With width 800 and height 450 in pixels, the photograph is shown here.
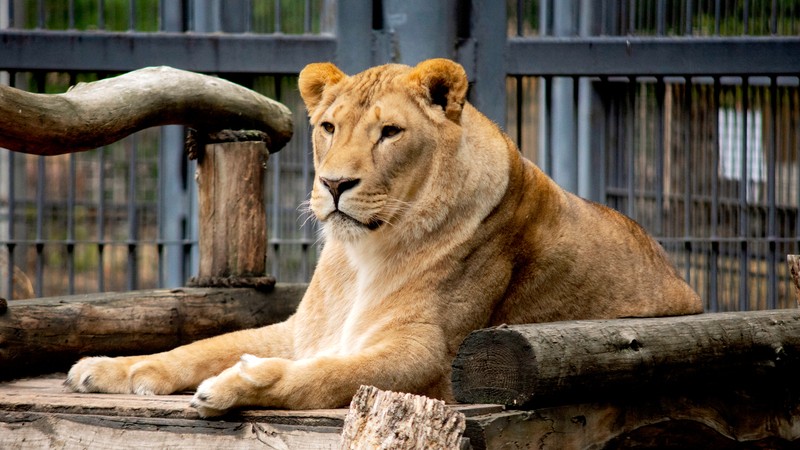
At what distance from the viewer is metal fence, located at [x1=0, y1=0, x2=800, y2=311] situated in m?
5.34

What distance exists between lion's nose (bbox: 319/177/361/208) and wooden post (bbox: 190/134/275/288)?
4.99ft

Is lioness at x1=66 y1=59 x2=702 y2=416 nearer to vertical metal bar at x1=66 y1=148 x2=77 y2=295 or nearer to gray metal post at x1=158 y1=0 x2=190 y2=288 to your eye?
gray metal post at x1=158 y1=0 x2=190 y2=288

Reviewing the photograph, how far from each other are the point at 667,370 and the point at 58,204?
4223 mm

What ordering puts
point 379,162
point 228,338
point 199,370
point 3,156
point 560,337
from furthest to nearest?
point 3,156
point 228,338
point 199,370
point 379,162
point 560,337

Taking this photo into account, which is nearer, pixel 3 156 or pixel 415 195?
pixel 415 195

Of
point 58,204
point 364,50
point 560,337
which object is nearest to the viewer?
point 560,337

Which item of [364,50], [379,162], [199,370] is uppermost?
[364,50]

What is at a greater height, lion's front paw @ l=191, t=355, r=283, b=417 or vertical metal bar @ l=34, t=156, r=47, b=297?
vertical metal bar @ l=34, t=156, r=47, b=297

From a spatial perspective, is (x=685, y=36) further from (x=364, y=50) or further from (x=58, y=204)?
(x=58, y=204)

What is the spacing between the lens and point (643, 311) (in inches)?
147

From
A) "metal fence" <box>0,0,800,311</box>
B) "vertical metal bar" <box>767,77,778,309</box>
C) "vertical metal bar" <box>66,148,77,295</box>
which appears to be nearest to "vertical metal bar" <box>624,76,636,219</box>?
"metal fence" <box>0,0,800,311</box>

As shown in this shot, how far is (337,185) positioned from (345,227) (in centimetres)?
13

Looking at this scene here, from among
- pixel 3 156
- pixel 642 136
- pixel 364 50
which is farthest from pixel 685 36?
pixel 3 156

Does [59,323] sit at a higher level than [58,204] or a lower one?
lower
